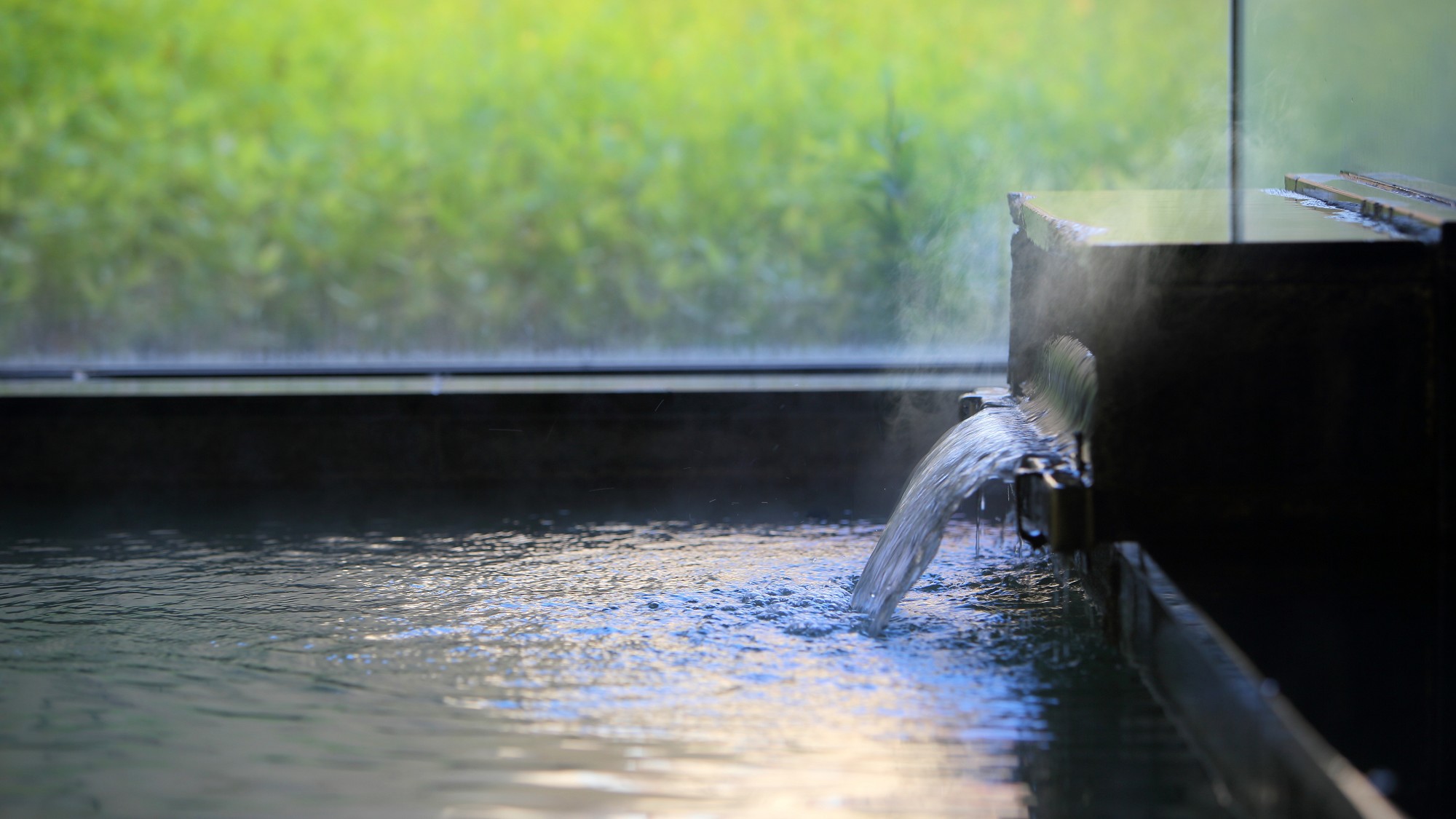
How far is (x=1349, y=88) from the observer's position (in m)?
4.54

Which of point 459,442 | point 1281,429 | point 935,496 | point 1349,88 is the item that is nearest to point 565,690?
point 935,496

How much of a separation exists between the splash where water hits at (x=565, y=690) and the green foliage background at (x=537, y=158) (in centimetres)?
311

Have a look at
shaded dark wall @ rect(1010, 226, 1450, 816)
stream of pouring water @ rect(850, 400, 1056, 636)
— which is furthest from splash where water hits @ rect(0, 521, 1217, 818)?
shaded dark wall @ rect(1010, 226, 1450, 816)

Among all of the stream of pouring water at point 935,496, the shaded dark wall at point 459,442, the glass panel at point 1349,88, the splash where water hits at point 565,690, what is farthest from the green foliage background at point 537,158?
the stream of pouring water at point 935,496

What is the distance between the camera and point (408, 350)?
698cm

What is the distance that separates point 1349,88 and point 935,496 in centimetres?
236

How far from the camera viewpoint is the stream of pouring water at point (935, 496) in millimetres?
3207

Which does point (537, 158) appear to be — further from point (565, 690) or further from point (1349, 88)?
point (565, 690)

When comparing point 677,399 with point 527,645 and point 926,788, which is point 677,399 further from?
point 926,788

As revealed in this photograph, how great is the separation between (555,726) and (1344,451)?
5.68 ft

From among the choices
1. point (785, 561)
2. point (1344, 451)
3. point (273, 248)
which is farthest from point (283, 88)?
point (1344, 451)

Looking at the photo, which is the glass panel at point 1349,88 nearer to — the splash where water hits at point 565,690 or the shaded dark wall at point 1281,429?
the shaded dark wall at point 1281,429

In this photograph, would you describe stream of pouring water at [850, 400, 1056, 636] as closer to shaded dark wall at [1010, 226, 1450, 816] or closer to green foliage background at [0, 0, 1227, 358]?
shaded dark wall at [1010, 226, 1450, 816]

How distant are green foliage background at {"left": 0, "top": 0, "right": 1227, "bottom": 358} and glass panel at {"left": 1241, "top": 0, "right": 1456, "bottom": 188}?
148 cm
